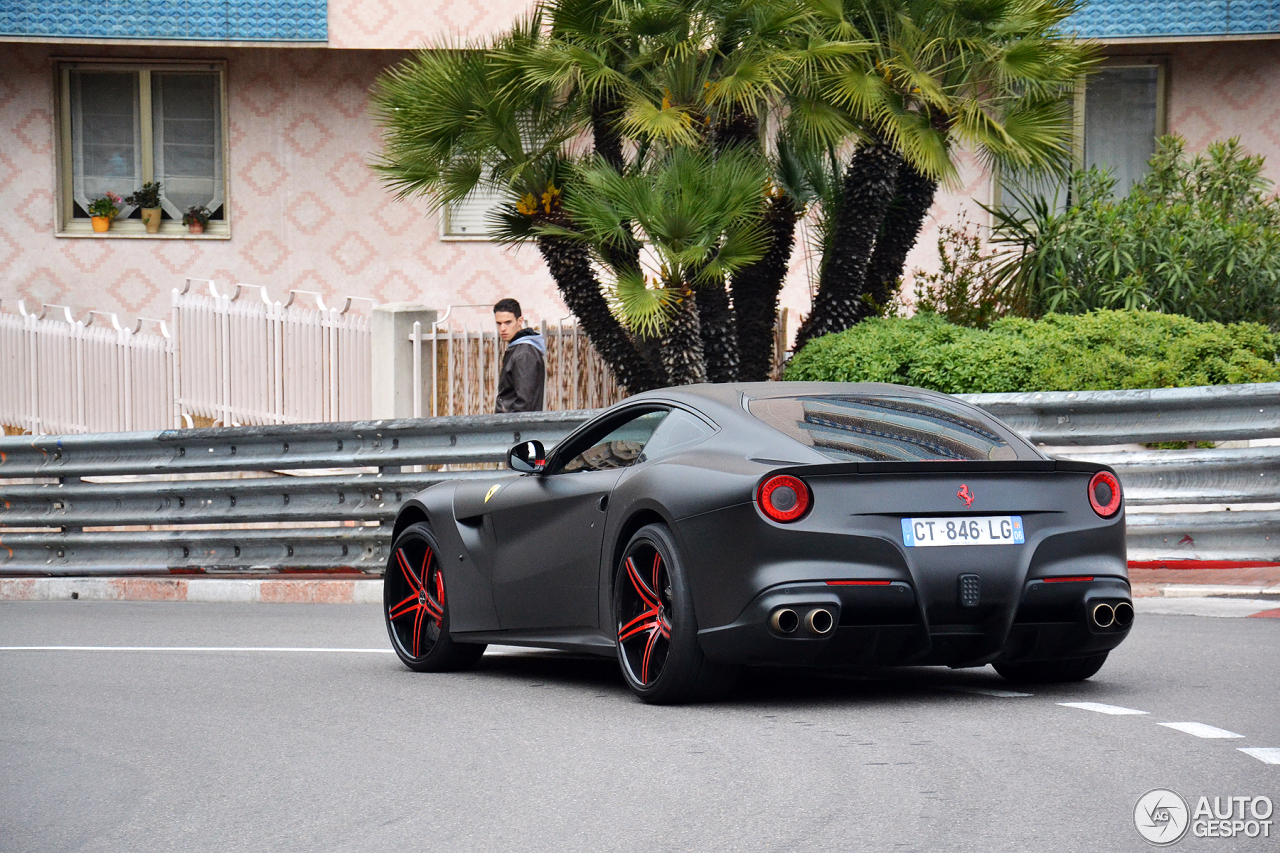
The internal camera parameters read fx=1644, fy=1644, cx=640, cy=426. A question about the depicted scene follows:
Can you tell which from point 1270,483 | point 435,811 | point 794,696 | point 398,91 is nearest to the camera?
point 435,811

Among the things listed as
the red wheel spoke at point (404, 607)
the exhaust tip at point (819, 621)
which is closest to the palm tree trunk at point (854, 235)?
the red wheel spoke at point (404, 607)

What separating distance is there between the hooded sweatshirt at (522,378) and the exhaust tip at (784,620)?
282 inches

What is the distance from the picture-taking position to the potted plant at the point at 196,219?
21.0 metres

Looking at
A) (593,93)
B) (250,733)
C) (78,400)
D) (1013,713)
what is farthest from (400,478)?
(78,400)

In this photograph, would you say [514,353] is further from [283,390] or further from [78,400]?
[78,400]

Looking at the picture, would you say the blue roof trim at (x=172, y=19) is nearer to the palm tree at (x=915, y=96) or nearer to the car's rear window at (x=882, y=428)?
the palm tree at (x=915, y=96)

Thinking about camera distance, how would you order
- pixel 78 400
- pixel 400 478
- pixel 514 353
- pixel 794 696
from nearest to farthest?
pixel 794 696 < pixel 400 478 < pixel 514 353 < pixel 78 400

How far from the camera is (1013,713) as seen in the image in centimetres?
610

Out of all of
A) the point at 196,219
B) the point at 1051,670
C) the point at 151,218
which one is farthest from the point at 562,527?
the point at 151,218

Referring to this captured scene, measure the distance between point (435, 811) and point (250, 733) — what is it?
170 centimetres

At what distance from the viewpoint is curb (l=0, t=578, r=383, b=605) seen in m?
12.1

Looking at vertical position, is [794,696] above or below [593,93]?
below

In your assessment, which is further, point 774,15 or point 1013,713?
point 774,15

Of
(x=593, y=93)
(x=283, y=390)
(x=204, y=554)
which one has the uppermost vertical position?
(x=593, y=93)
